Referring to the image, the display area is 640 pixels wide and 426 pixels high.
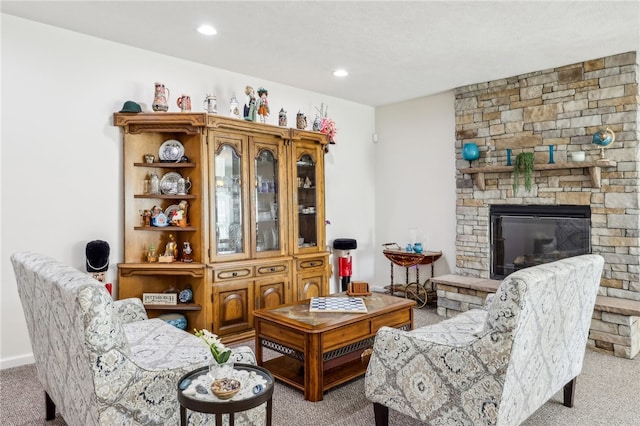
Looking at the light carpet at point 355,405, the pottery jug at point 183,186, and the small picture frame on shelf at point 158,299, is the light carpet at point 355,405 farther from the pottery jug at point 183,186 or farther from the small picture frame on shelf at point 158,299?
the pottery jug at point 183,186

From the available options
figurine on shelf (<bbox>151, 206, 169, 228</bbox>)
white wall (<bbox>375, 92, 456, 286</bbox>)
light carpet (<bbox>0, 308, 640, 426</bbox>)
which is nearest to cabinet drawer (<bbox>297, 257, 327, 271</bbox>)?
figurine on shelf (<bbox>151, 206, 169, 228</bbox>)

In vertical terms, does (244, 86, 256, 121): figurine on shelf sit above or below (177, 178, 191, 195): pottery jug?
above

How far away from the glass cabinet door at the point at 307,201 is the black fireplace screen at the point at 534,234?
6.71ft

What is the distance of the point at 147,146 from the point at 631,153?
14.5 ft

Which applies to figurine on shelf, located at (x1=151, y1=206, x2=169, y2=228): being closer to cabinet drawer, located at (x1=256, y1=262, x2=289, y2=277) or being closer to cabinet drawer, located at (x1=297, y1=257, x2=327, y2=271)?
cabinet drawer, located at (x1=256, y1=262, x2=289, y2=277)

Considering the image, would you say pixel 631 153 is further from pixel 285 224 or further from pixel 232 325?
pixel 232 325

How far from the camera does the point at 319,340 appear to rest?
2676 mm

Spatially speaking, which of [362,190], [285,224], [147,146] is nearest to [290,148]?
[285,224]

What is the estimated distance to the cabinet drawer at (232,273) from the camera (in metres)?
3.81

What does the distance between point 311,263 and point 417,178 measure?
1.98 m

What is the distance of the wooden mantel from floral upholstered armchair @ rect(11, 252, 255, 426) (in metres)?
3.63

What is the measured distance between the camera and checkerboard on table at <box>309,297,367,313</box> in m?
3.05

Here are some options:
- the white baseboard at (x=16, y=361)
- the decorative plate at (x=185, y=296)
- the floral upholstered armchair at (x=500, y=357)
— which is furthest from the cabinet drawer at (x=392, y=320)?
the white baseboard at (x=16, y=361)

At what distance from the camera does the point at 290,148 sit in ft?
14.7
